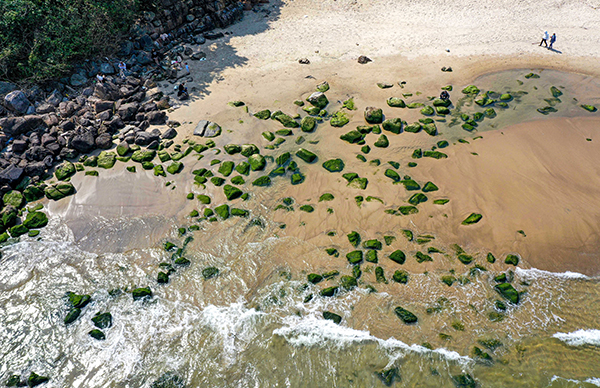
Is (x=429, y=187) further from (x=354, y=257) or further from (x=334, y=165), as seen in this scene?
(x=354, y=257)

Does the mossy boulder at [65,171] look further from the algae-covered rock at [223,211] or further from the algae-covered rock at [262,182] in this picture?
the algae-covered rock at [262,182]

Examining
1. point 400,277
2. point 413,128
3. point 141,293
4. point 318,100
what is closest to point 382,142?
point 413,128

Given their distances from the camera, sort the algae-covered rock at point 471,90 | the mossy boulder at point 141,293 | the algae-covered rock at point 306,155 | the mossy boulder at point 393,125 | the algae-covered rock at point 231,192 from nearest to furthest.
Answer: the mossy boulder at point 141,293, the algae-covered rock at point 231,192, the algae-covered rock at point 306,155, the mossy boulder at point 393,125, the algae-covered rock at point 471,90

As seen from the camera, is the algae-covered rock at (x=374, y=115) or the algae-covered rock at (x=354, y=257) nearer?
the algae-covered rock at (x=354, y=257)

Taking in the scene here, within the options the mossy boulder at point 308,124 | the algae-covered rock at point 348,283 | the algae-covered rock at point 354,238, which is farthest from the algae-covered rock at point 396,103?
the algae-covered rock at point 348,283

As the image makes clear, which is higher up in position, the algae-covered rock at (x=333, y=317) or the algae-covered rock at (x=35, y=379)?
the algae-covered rock at (x=333, y=317)

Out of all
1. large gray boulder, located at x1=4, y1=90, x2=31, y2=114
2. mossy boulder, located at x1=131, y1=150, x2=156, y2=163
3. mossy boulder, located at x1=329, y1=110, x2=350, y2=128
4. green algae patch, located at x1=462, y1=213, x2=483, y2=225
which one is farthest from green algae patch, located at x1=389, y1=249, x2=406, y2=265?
large gray boulder, located at x1=4, y1=90, x2=31, y2=114
